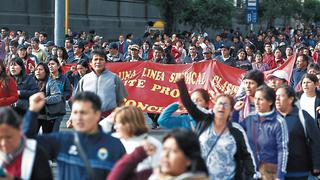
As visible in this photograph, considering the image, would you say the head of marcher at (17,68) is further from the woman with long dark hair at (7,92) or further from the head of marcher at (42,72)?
the woman with long dark hair at (7,92)

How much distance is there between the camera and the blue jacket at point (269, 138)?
6.36 meters

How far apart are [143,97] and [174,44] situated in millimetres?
8283

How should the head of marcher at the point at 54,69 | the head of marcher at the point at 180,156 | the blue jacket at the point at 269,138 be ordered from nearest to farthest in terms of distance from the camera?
the head of marcher at the point at 180,156
the blue jacket at the point at 269,138
the head of marcher at the point at 54,69

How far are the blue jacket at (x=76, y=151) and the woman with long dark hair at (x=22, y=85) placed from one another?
5.06m

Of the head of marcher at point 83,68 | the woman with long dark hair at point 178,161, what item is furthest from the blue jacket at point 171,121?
the head of marcher at point 83,68

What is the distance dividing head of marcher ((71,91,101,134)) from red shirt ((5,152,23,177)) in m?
0.54

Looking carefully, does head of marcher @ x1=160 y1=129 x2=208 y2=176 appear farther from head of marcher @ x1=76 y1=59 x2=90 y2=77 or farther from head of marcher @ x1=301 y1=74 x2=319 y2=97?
head of marcher @ x1=76 y1=59 x2=90 y2=77

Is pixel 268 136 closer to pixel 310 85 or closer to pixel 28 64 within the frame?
pixel 310 85

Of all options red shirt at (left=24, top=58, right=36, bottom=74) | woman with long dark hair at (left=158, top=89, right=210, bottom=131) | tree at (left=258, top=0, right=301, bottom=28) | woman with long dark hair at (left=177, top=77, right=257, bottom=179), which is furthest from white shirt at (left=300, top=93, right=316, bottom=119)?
tree at (left=258, top=0, right=301, bottom=28)

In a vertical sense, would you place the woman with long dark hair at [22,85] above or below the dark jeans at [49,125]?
above

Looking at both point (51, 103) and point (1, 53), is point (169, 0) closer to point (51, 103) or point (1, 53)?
point (1, 53)

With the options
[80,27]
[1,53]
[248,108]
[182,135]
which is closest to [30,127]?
[182,135]

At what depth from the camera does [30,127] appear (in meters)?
4.73

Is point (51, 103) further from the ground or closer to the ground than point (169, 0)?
closer to the ground
